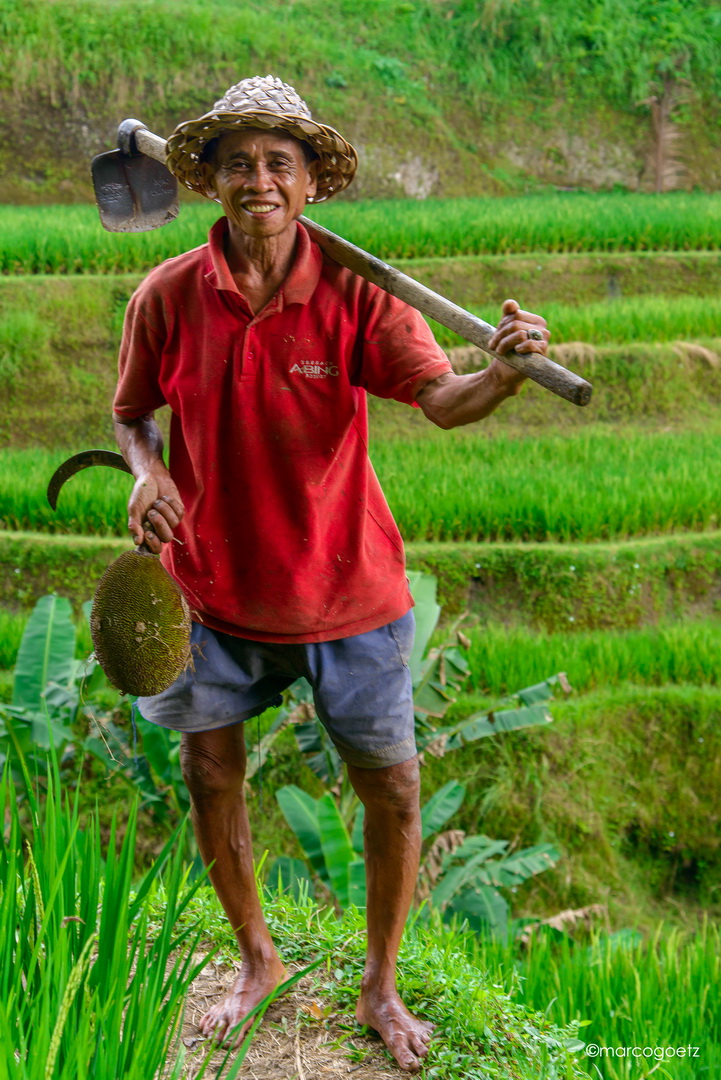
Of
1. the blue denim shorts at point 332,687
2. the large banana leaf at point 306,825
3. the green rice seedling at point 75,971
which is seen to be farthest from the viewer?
the large banana leaf at point 306,825

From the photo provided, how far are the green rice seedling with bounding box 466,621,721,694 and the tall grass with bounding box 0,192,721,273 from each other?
2964 mm

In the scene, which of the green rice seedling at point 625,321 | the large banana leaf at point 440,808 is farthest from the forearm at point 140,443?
the green rice seedling at point 625,321

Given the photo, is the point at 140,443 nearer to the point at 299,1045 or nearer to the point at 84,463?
the point at 84,463

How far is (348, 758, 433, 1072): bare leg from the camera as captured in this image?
2146 millimetres

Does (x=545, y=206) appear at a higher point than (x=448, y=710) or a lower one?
higher

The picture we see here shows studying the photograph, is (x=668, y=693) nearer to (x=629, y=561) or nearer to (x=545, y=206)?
(x=629, y=561)

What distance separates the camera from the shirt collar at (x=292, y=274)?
201 centimetres

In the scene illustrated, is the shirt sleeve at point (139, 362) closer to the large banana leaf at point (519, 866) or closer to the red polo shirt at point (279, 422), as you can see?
the red polo shirt at point (279, 422)

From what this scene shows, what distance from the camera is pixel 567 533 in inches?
196

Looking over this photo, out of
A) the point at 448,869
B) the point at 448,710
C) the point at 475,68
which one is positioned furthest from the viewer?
the point at 475,68

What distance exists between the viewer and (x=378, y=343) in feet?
6.72

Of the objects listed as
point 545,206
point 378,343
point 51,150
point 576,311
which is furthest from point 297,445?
point 51,150

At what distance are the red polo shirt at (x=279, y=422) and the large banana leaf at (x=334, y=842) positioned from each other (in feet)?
3.89

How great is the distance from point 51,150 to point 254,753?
18.9ft
